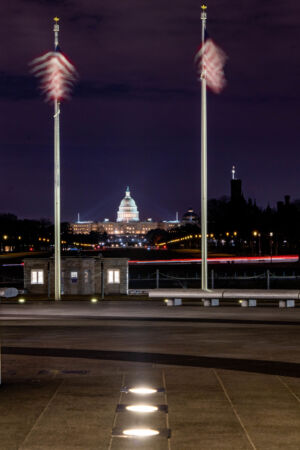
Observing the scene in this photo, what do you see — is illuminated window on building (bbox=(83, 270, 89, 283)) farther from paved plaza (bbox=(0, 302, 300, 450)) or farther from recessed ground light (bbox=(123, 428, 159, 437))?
recessed ground light (bbox=(123, 428, 159, 437))

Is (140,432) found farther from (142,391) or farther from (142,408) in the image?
(142,391)

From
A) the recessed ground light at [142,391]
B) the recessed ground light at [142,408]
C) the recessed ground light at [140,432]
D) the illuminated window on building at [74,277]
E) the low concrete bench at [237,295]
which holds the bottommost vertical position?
the recessed ground light at [140,432]

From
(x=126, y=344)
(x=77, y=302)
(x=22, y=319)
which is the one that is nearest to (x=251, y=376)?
(x=126, y=344)

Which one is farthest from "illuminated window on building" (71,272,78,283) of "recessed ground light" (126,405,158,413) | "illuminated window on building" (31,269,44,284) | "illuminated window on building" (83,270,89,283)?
"recessed ground light" (126,405,158,413)

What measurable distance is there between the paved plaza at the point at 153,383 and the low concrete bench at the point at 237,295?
6598 millimetres

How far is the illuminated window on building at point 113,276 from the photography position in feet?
126

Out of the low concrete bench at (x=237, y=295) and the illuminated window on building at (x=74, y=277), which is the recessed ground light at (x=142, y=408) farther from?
the illuminated window on building at (x=74, y=277)

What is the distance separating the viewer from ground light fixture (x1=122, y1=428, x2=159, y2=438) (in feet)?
30.2

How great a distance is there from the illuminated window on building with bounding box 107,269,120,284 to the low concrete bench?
6.78m

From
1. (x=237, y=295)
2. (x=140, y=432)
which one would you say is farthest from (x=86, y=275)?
(x=140, y=432)

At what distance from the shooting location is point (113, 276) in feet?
127

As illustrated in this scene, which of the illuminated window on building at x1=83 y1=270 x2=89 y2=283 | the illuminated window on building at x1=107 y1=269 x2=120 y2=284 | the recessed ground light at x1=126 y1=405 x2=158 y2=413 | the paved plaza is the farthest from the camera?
the illuminated window on building at x1=107 y1=269 x2=120 y2=284

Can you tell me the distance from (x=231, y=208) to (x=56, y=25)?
509 feet

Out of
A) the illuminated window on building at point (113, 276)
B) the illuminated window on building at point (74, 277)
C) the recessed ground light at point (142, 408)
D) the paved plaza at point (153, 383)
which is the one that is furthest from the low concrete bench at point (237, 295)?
the recessed ground light at point (142, 408)
